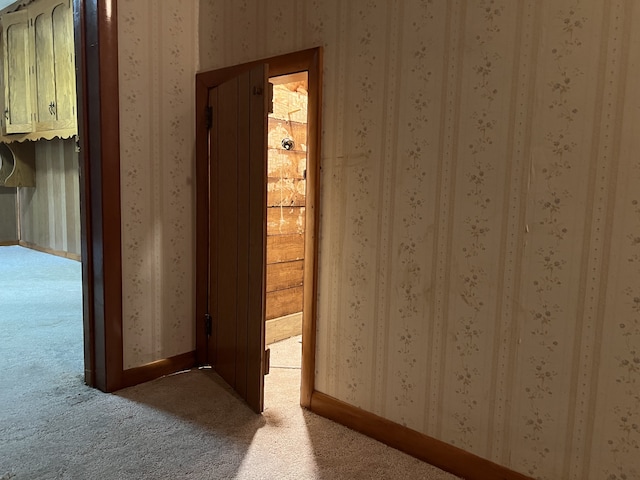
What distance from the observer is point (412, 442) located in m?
1.74

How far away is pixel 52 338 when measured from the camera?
2.91 meters

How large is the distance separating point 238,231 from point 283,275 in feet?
2.97

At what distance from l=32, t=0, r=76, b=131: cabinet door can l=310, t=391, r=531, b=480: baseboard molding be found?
4323 millimetres

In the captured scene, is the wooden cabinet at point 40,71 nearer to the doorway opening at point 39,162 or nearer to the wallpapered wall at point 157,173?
the doorway opening at point 39,162

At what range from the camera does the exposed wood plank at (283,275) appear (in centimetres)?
296

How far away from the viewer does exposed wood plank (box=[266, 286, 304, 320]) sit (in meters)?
2.98

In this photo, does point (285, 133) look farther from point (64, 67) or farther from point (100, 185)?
point (64, 67)

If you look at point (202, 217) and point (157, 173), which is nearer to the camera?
point (157, 173)

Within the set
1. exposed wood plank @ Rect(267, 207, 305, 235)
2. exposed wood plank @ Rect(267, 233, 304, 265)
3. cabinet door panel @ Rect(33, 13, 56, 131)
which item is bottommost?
exposed wood plank @ Rect(267, 233, 304, 265)

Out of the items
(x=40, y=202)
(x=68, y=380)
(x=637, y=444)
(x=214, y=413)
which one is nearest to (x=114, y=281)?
(x=68, y=380)

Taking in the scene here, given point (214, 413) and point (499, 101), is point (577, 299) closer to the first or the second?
point (499, 101)

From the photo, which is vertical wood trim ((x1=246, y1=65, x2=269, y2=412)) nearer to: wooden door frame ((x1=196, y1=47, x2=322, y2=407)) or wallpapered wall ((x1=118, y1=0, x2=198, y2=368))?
wooden door frame ((x1=196, y1=47, x2=322, y2=407))

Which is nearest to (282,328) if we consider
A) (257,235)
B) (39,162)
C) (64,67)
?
(257,235)

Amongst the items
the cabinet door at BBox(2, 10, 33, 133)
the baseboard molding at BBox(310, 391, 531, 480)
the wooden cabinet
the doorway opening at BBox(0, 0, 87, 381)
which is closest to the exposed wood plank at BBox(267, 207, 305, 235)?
the baseboard molding at BBox(310, 391, 531, 480)
